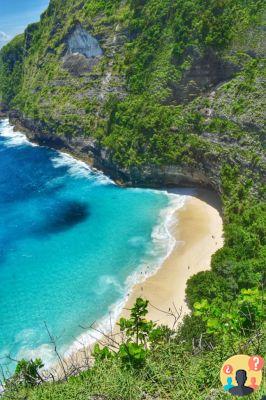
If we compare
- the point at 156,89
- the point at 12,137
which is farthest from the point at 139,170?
the point at 12,137

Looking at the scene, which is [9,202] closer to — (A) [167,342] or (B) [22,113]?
(B) [22,113]

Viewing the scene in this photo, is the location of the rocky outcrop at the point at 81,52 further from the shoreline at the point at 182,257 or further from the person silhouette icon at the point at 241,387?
the person silhouette icon at the point at 241,387

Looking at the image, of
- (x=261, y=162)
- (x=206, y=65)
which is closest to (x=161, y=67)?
(x=206, y=65)

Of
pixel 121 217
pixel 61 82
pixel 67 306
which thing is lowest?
pixel 67 306

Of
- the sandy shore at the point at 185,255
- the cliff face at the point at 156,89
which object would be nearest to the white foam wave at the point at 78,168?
the cliff face at the point at 156,89

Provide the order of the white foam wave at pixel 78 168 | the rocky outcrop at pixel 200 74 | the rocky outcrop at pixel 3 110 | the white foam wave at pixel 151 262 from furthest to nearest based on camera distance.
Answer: the rocky outcrop at pixel 3 110, the white foam wave at pixel 78 168, the rocky outcrop at pixel 200 74, the white foam wave at pixel 151 262

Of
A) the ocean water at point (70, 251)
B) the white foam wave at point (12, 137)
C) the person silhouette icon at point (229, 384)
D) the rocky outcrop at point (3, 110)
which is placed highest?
the person silhouette icon at point (229, 384)
